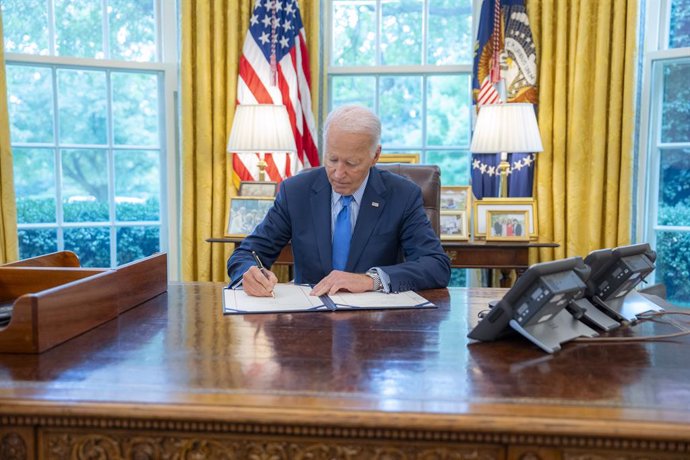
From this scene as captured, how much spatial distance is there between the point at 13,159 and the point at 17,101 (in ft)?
1.18

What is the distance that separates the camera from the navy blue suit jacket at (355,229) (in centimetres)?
216

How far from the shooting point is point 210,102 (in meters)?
3.81

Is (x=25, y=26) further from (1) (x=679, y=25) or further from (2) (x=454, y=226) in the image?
(1) (x=679, y=25)

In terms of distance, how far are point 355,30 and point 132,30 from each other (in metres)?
1.44

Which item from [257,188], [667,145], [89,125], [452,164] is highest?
[89,125]

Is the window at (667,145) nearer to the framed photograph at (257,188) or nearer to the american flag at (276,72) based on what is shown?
the american flag at (276,72)

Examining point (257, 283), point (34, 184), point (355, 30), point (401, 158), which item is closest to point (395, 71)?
point (355, 30)

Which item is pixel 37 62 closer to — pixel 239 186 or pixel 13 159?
pixel 13 159

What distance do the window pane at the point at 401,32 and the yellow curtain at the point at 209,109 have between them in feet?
1.64

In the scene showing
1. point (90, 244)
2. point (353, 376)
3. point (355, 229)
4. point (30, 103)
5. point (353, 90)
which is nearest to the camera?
point (353, 376)

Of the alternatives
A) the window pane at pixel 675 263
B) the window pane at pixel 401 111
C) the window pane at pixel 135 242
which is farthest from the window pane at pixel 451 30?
the window pane at pixel 135 242

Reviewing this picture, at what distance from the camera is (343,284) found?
1715 mm

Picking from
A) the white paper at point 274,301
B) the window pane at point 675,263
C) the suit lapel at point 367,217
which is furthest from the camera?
the window pane at point 675,263

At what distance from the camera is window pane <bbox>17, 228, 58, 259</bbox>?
12.4 ft
